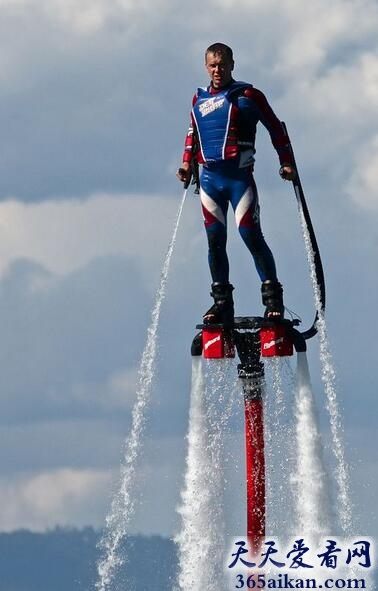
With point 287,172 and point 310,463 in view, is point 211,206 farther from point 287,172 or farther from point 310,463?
point 310,463

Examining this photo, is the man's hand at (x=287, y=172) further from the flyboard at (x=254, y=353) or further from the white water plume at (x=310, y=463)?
the white water plume at (x=310, y=463)

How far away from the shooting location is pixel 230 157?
32688 millimetres

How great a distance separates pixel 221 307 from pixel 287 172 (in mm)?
2337

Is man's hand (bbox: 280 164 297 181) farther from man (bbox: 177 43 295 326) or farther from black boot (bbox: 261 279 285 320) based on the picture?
black boot (bbox: 261 279 285 320)

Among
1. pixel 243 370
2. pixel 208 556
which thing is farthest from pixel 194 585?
pixel 243 370

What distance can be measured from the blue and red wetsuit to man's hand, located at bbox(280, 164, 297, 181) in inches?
2.8

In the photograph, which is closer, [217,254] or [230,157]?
[230,157]

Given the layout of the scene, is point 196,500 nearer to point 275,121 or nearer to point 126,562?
point 126,562

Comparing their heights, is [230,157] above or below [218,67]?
below

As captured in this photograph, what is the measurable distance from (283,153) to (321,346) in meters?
3.07

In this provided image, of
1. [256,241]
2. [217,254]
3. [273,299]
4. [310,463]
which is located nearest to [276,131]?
[256,241]

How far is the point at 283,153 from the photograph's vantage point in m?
33.0

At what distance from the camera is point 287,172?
3294 cm

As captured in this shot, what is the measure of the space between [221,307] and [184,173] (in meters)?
2.18
